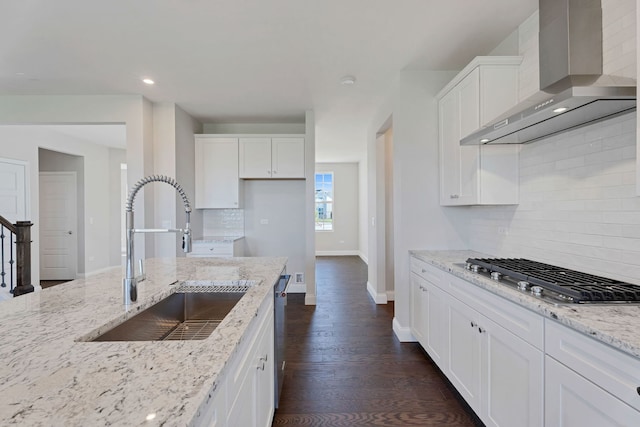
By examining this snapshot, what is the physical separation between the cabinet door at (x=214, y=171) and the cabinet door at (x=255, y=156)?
0.16 metres

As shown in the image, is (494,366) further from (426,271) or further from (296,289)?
(296,289)

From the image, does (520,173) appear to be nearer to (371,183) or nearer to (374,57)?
(374,57)

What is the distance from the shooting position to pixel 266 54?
2627mm

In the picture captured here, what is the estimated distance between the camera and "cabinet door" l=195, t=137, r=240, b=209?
434cm

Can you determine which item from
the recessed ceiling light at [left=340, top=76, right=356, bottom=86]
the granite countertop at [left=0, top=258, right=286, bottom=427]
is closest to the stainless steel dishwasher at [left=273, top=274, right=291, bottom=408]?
the granite countertop at [left=0, top=258, right=286, bottom=427]

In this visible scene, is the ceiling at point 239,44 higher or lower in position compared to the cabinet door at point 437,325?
higher

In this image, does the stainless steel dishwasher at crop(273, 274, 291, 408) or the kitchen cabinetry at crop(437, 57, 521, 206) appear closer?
the stainless steel dishwasher at crop(273, 274, 291, 408)

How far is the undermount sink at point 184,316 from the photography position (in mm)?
1326

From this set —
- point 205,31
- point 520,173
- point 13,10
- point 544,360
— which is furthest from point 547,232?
point 13,10

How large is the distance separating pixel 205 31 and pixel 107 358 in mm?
2343

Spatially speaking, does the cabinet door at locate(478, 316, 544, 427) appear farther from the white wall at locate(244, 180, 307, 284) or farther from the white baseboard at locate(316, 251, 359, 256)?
the white baseboard at locate(316, 251, 359, 256)

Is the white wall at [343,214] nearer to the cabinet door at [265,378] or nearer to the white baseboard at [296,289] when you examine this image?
the white baseboard at [296,289]

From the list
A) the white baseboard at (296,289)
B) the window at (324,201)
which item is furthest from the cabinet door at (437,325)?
the window at (324,201)

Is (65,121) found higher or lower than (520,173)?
higher
